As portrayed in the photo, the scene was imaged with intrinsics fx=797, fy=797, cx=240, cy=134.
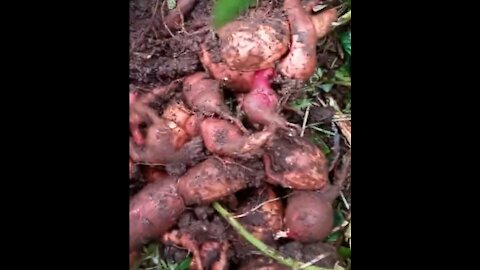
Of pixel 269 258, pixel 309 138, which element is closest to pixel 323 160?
pixel 309 138

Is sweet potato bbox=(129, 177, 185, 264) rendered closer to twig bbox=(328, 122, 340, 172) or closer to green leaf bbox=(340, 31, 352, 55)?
twig bbox=(328, 122, 340, 172)

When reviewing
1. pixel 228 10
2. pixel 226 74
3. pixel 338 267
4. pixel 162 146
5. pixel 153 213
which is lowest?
pixel 338 267

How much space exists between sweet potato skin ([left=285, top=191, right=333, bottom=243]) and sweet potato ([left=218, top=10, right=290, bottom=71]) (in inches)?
10.3

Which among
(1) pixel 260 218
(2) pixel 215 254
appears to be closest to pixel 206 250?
(2) pixel 215 254

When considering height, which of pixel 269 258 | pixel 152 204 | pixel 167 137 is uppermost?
pixel 167 137

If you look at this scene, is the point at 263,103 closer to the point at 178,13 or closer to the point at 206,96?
the point at 206,96

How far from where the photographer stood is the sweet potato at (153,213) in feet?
4.97

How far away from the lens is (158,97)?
1.53 metres

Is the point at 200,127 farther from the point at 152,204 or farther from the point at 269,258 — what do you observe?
the point at 269,258

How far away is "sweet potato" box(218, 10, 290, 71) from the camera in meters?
1.50

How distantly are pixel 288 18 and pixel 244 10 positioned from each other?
86mm

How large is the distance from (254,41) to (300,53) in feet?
0.30

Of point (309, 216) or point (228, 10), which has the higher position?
point (228, 10)

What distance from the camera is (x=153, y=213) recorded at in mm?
1514
